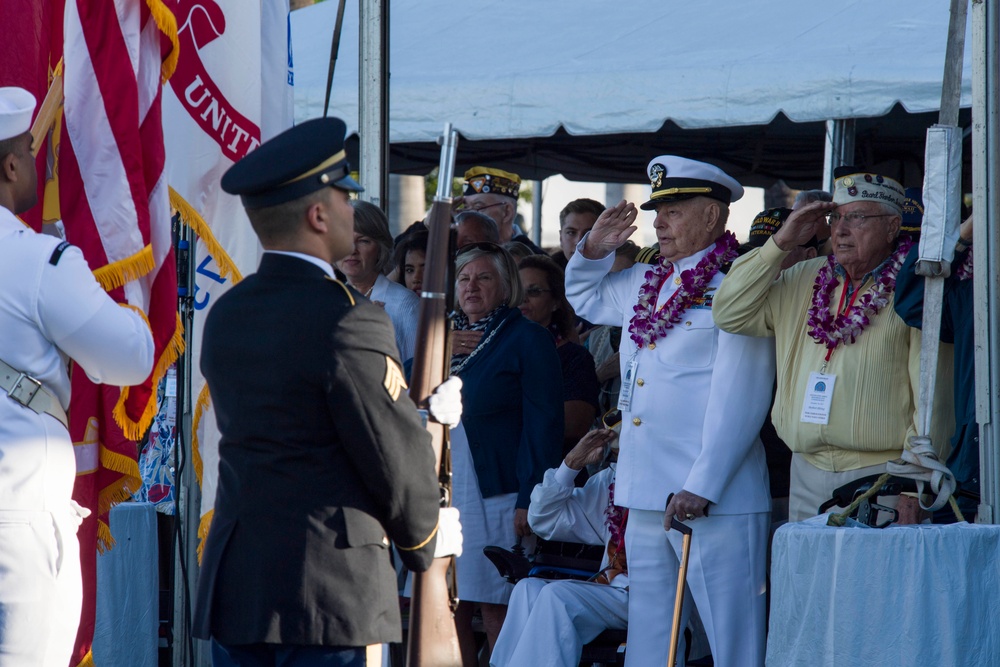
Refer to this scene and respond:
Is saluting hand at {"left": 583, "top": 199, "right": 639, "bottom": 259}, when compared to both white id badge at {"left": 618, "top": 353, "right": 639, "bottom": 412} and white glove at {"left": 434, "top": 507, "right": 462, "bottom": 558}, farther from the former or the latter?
white glove at {"left": 434, "top": 507, "right": 462, "bottom": 558}

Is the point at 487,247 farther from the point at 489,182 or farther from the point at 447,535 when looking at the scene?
the point at 447,535

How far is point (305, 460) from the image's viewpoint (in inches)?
97.8

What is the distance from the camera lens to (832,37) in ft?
19.7

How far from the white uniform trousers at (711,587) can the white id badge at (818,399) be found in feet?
1.62

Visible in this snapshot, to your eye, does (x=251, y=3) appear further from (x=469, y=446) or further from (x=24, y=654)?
(x=24, y=654)

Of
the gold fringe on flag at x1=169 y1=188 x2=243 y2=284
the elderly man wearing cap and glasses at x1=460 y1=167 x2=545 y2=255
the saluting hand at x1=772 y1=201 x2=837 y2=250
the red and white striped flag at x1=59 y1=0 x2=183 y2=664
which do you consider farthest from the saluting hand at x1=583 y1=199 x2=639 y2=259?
the elderly man wearing cap and glasses at x1=460 y1=167 x2=545 y2=255

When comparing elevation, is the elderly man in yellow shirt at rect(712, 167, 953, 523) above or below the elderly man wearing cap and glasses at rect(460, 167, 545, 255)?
below

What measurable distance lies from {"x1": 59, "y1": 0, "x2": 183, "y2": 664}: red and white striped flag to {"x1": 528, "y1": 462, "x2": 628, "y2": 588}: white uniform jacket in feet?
5.23

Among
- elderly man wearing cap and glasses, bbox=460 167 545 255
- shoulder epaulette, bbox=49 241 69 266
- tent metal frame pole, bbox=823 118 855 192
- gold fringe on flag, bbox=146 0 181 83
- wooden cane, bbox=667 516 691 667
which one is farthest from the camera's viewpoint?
elderly man wearing cap and glasses, bbox=460 167 545 255

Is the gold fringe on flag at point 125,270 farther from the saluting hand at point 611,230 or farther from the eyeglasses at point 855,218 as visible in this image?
the eyeglasses at point 855,218

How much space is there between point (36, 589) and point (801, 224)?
2.46 meters

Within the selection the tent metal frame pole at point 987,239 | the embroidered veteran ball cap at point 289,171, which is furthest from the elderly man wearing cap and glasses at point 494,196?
the embroidered veteran ball cap at point 289,171

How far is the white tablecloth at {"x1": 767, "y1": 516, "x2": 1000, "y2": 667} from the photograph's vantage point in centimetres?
318

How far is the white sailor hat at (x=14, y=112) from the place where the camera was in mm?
3115
